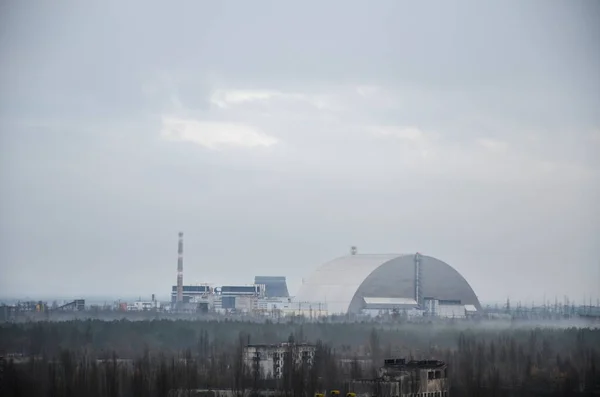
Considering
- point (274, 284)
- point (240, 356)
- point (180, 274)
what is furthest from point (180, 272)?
point (240, 356)

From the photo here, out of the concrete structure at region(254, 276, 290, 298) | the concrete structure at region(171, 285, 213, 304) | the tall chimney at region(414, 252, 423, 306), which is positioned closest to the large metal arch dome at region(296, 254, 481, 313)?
the tall chimney at region(414, 252, 423, 306)

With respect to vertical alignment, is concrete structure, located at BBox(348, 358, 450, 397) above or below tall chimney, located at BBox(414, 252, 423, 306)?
below

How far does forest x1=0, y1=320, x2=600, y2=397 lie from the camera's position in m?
25.2

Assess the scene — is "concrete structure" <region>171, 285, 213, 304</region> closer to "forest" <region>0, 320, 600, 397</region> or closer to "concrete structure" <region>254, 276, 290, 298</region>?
"concrete structure" <region>254, 276, 290, 298</region>

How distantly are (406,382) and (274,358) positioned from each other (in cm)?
429

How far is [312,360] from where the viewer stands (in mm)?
29266

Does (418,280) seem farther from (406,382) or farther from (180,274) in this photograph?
(406,382)

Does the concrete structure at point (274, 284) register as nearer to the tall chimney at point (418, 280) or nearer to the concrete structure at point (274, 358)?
the tall chimney at point (418, 280)

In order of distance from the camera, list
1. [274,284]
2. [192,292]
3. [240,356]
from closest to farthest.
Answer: [240,356] < [192,292] < [274,284]

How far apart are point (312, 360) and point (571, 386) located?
5511mm

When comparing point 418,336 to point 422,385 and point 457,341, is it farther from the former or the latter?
point 422,385

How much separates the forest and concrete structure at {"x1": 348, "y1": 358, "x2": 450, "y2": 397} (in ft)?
1.20

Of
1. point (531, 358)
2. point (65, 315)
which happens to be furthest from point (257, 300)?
point (531, 358)

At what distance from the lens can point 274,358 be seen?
1167 inches
